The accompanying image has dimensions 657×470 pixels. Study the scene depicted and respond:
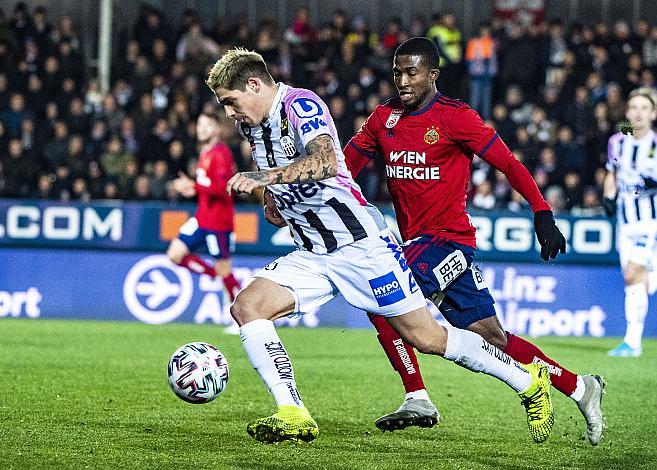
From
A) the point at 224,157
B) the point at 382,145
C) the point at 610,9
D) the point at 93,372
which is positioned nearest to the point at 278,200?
the point at 382,145

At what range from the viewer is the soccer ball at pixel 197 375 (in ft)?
20.2

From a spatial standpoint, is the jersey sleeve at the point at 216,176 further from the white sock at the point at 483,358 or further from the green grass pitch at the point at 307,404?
the white sock at the point at 483,358

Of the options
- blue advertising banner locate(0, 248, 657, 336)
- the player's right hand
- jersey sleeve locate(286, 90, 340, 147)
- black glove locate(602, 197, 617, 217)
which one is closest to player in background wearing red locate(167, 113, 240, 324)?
blue advertising banner locate(0, 248, 657, 336)

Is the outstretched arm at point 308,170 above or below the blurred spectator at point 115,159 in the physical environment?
below

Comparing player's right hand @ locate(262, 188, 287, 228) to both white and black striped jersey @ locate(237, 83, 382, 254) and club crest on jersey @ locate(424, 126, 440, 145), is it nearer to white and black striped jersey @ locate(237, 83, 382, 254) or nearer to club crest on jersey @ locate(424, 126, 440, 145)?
white and black striped jersey @ locate(237, 83, 382, 254)

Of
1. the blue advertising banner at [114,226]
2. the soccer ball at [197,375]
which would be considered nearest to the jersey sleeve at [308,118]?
the soccer ball at [197,375]

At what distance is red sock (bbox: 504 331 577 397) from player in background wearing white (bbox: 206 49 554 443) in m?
0.27

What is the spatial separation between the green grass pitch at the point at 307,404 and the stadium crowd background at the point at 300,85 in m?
5.29

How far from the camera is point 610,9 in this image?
22.0 m

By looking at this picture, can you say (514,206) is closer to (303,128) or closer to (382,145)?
(382,145)

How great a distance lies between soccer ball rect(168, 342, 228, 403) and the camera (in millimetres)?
6172

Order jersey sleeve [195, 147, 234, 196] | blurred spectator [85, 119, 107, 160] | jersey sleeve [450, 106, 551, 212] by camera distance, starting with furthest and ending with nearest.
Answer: blurred spectator [85, 119, 107, 160] → jersey sleeve [195, 147, 234, 196] → jersey sleeve [450, 106, 551, 212]

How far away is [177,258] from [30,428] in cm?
637

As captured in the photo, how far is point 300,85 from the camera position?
18.7 m
